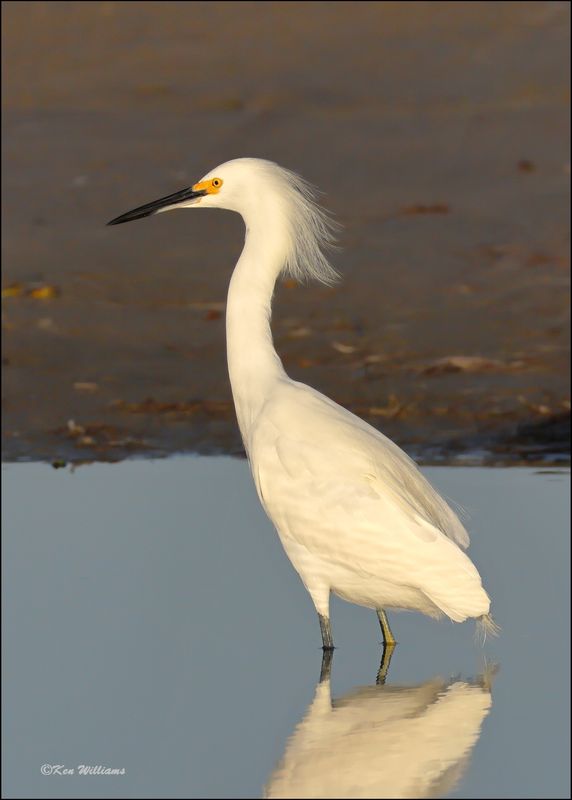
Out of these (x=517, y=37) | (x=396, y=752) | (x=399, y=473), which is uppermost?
(x=517, y=37)

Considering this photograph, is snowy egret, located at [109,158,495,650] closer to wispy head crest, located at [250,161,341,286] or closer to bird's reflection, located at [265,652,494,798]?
wispy head crest, located at [250,161,341,286]

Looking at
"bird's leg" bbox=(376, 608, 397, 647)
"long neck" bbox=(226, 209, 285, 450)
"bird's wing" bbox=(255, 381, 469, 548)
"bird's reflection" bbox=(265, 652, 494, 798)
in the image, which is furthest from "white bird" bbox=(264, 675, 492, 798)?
"long neck" bbox=(226, 209, 285, 450)

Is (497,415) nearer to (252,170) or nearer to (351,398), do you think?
(351,398)

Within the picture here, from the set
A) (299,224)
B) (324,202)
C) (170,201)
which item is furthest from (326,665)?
(324,202)

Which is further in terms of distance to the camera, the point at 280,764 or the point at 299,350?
the point at 299,350

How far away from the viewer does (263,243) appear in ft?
20.4

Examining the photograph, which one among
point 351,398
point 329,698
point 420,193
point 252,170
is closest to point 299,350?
point 351,398

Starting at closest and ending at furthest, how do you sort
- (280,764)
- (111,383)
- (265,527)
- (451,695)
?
(280,764), (451,695), (265,527), (111,383)

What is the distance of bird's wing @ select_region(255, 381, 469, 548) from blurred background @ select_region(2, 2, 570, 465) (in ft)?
8.60

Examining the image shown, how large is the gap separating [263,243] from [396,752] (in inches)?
84.8

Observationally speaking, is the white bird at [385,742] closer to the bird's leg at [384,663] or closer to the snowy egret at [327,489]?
the bird's leg at [384,663]

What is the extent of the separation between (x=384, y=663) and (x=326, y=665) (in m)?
0.20

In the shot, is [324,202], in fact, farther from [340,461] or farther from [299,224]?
[340,461]

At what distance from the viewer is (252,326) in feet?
20.2
